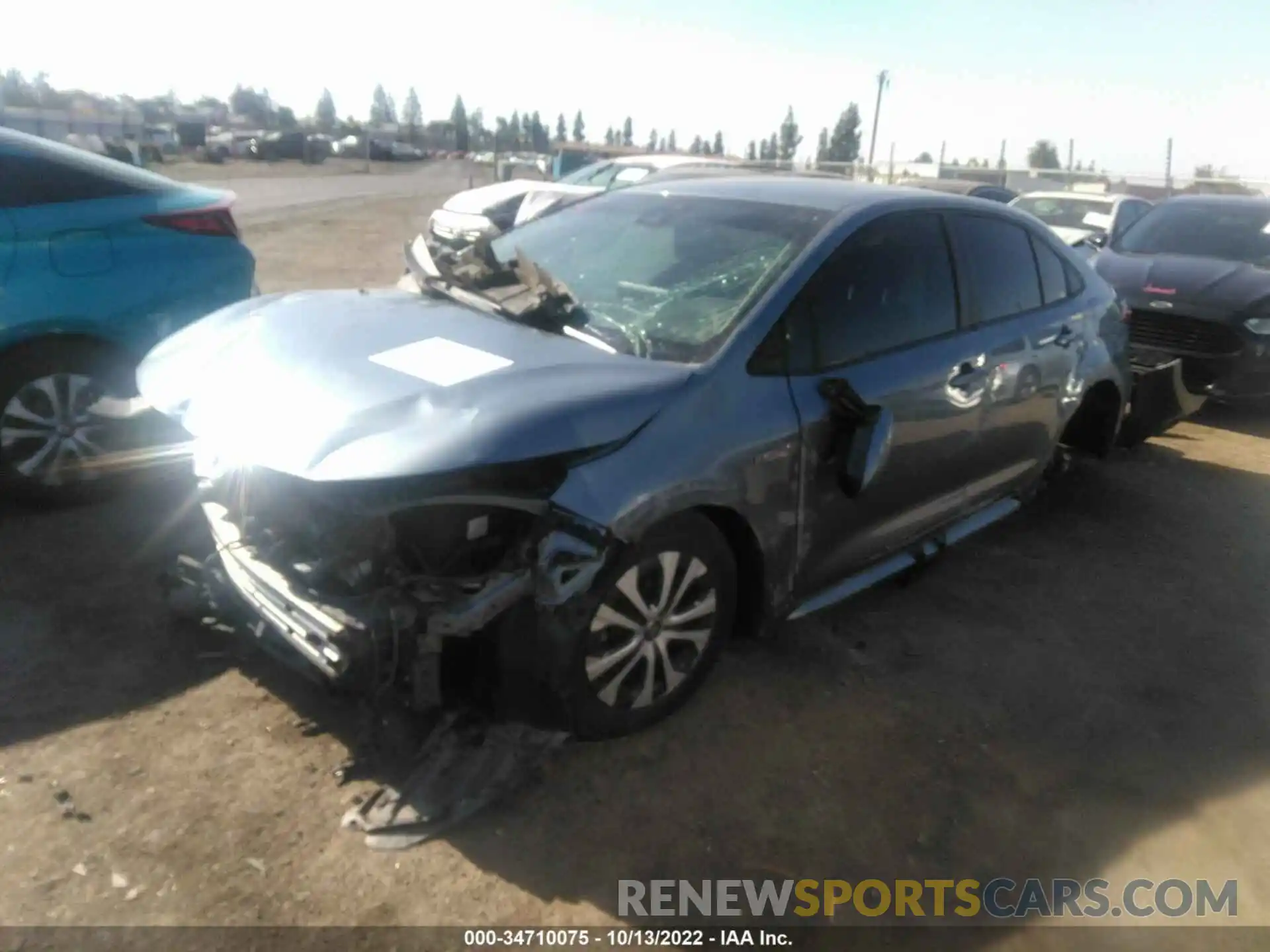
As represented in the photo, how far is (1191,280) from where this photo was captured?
7.83 m

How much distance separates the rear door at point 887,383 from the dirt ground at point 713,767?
0.50 meters

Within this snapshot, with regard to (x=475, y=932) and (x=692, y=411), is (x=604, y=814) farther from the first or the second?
(x=692, y=411)

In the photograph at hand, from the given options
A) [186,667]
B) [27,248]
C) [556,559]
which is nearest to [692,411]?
[556,559]

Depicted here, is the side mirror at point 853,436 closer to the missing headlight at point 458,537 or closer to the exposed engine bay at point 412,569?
the exposed engine bay at point 412,569

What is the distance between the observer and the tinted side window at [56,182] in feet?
14.7

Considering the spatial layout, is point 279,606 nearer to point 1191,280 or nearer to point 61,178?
point 61,178

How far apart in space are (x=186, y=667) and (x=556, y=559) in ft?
5.00

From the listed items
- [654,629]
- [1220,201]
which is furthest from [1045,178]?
[654,629]

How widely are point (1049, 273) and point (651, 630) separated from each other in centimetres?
300

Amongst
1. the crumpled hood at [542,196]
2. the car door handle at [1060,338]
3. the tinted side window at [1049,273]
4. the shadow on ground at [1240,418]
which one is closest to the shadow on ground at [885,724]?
the car door handle at [1060,338]

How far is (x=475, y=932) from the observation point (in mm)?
2449

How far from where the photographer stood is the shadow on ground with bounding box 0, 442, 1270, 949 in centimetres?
278

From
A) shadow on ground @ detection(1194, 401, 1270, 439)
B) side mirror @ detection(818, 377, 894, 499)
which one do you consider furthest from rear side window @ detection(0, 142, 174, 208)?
shadow on ground @ detection(1194, 401, 1270, 439)

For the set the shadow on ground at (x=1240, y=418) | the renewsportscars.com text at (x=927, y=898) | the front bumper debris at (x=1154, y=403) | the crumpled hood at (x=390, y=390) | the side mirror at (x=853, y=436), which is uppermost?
the crumpled hood at (x=390, y=390)
